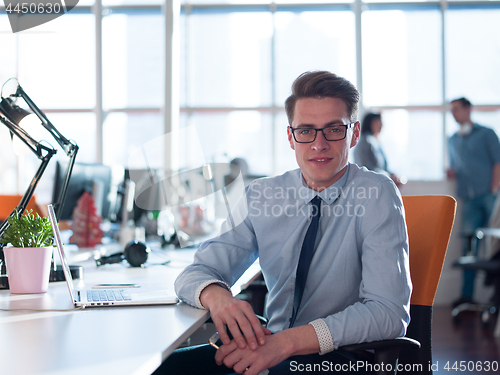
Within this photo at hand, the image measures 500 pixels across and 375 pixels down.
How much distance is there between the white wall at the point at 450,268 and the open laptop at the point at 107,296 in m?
4.07

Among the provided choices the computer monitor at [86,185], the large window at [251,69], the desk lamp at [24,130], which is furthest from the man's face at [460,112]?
the desk lamp at [24,130]

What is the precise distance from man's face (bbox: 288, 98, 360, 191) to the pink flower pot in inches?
30.5

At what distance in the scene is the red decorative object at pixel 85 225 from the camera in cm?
226

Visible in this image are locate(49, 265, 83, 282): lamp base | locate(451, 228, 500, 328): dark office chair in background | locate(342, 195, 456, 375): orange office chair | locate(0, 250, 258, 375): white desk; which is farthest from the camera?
locate(451, 228, 500, 328): dark office chair in background

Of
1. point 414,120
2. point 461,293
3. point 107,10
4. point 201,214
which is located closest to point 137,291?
point 201,214

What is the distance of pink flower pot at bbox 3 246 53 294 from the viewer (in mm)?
1270

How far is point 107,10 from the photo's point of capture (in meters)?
5.52

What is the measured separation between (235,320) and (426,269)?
1.87 feet

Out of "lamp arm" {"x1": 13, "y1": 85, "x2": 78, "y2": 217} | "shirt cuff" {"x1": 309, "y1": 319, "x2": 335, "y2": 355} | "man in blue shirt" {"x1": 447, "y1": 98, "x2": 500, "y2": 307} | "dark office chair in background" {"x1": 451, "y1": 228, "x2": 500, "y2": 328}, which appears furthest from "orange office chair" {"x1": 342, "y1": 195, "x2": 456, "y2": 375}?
"man in blue shirt" {"x1": 447, "y1": 98, "x2": 500, "y2": 307}

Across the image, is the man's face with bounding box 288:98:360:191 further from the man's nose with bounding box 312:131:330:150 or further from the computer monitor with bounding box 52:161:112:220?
the computer monitor with bounding box 52:161:112:220

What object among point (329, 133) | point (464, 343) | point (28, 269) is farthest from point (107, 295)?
point (464, 343)

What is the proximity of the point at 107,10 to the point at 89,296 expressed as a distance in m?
5.06

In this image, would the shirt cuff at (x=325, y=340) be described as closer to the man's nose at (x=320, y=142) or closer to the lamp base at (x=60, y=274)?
the man's nose at (x=320, y=142)

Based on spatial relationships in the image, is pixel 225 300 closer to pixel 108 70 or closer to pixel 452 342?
pixel 452 342
